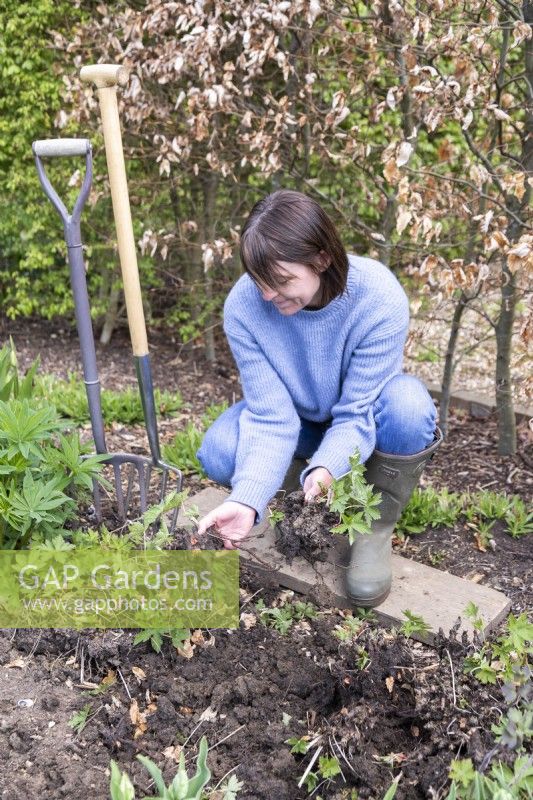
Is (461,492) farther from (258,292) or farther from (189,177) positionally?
(189,177)

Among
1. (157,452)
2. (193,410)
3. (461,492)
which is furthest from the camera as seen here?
(193,410)

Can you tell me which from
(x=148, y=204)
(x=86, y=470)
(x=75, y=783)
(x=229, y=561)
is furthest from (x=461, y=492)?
(x=148, y=204)

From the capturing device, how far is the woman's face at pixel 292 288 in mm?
1962

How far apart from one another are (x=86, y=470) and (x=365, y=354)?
881 millimetres

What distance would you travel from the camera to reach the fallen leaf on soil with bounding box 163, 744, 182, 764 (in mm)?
1769

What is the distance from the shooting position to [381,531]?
2244 mm

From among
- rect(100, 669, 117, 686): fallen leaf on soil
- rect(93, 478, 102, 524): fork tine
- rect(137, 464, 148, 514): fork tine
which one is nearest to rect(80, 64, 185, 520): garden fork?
rect(137, 464, 148, 514): fork tine

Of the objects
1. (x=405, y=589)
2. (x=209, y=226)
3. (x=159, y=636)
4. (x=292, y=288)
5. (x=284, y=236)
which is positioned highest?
(x=284, y=236)

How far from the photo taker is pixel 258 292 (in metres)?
2.22

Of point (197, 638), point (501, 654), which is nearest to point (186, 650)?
point (197, 638)

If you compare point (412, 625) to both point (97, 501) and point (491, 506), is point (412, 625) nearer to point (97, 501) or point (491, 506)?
point (491, 506)

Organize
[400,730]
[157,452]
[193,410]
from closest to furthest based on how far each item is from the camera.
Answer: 1. [400,730]
2. [157,452]
3. [193,410]

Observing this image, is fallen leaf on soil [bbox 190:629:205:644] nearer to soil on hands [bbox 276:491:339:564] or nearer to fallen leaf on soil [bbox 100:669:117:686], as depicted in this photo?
fallen leaf on soil [bbox 100:669:117:686]

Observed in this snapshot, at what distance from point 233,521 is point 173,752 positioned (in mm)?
567
